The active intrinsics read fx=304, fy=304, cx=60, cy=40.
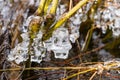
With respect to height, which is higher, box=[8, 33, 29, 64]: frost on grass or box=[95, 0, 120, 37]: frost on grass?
box=[95, 0, 120, 37]: frost on grass

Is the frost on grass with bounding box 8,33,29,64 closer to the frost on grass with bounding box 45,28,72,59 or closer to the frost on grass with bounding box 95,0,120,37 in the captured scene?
the frost on grass with bounding box 45,28,72,59

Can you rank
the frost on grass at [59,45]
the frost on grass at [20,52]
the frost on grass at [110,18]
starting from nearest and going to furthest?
the frost on grass at [20,52] → the frost on grass at [59,45] → the frost on grass at [110,18]

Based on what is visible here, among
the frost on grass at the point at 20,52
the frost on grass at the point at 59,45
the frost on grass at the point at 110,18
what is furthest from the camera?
the frost on grass at the point at 110,18

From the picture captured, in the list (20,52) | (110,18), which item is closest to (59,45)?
(20,52)

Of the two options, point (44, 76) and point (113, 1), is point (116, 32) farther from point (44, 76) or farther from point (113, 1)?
point (44, 76)

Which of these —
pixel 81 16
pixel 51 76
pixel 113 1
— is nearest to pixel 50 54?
pixel 51 76

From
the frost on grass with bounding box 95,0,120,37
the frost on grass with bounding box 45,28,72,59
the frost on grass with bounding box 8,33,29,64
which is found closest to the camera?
the frost on grass with bounding box 8,33,29,64

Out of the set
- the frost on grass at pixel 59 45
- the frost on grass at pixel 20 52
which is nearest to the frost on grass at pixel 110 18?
the frost on grass at pixel 59 45

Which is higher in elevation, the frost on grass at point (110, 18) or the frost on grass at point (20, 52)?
the frost on grass at point (110, 18)

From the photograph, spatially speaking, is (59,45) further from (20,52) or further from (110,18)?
(110,18)

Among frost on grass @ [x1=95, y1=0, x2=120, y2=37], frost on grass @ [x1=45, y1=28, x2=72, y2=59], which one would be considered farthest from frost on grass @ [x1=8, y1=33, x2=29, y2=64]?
frost on grass @ [x1=95, y1=0, x2=120, y2=37]

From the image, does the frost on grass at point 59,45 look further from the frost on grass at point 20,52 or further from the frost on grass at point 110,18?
the frost on grass at point 110,18

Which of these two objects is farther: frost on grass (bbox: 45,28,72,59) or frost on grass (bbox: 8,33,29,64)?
frost on grass (bbox: 45,28,72,59)
